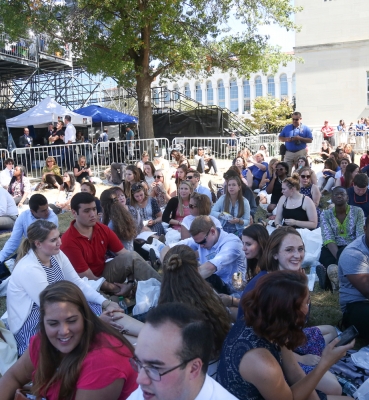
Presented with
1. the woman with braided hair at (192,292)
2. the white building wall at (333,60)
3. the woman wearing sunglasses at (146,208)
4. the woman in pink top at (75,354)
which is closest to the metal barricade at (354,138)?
the white building wall at (333,60)

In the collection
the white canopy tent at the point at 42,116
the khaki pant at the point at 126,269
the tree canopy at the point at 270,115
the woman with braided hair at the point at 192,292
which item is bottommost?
the khaki pant at the point at 126,269

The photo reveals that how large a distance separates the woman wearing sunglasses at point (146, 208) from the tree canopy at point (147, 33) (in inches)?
372

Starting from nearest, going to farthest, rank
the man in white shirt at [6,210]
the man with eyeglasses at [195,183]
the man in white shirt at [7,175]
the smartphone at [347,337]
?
the smartphone at [347,337]
the man with eyeglasses at [195,183]
the man in white shirt at [6,210]
the man in white shirt at [7,175]

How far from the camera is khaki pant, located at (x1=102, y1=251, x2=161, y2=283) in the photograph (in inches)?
201

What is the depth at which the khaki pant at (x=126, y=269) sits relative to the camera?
510 cm

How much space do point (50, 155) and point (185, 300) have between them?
43.2 feet

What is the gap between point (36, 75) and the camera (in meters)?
29.2

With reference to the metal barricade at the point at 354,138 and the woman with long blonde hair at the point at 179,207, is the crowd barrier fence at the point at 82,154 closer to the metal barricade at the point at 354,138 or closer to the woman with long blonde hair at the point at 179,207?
the woman with long blonde hair at the point at 179,207

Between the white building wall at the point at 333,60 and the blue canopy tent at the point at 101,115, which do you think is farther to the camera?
the white building wall at the point at 333,60

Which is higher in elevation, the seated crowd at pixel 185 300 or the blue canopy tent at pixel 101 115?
the blue canopy tent at pixel 101 115

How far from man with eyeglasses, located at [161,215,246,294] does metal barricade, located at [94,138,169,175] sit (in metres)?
10.9

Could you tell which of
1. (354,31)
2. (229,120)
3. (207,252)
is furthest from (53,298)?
(354,31)

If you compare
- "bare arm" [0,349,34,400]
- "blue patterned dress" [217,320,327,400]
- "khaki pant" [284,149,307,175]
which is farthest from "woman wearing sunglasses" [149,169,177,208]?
"blue patterned dress" [217,320,327,400]

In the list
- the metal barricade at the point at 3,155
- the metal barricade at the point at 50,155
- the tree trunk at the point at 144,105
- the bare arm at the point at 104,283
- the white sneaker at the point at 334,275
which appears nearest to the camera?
the bare arm at the point at 104,283
